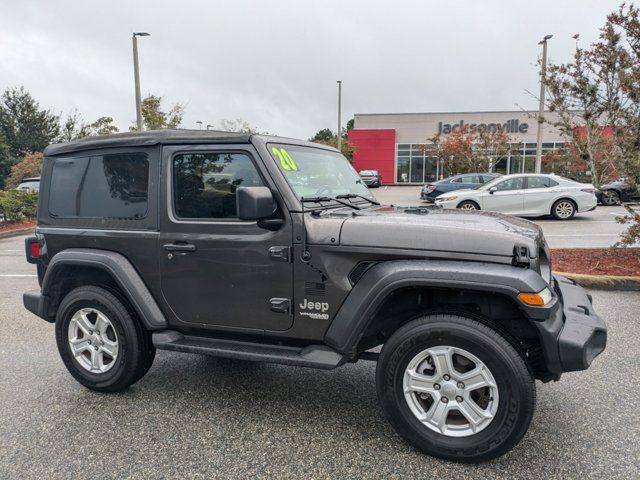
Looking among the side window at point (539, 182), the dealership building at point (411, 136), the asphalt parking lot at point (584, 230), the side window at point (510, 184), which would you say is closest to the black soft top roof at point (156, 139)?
the asphalt parking lot at point (584, 230)

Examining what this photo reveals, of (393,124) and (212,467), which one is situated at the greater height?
(393,124)

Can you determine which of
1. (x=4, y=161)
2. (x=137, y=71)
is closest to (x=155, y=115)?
(x=137, y=71)

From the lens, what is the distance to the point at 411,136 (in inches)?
1545

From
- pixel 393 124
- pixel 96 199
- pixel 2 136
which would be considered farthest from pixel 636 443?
pixel 2 136

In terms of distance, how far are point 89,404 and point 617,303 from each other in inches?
235

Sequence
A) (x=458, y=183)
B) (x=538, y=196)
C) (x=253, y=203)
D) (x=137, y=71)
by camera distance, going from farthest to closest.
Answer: (x=458, y=183) < (x=137, y=71) < (x=538, y=196) < (x=253, y=203)

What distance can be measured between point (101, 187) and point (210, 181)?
3.26 feet

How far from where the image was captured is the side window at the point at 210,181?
3207 mm

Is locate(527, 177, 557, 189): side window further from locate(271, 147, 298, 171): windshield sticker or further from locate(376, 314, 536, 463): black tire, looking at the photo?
locate(376, 314, 536, 463): black tire

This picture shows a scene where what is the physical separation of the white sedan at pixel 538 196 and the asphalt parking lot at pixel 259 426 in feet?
33.4

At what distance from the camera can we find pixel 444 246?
2705 mm

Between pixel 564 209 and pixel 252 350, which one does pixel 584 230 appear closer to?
pixel 564 209

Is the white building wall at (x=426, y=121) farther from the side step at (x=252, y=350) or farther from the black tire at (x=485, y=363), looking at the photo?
the black tire at (x=485, y=363)

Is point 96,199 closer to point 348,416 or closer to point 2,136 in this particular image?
point 348,416
